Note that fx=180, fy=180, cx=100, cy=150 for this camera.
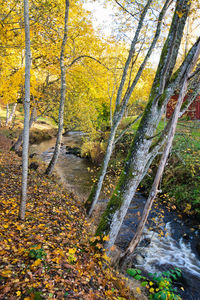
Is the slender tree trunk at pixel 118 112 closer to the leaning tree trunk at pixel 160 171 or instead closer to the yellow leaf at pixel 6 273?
the leaning tree trunk at pixel 160 171

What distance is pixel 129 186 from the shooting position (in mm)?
4254

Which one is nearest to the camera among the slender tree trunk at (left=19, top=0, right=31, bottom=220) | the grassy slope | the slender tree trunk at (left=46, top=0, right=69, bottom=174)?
the slender tree trunk at (left=19, top=0, right=31, bottom=220)

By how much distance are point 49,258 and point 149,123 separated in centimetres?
344

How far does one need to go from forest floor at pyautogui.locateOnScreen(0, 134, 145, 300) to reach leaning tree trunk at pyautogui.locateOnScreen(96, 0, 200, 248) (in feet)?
2.47

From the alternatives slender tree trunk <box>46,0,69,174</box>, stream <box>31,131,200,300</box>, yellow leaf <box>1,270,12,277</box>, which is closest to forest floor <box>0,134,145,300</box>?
yellow leaf <box>1,270,12,277</box>

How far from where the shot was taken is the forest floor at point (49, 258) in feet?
9.02

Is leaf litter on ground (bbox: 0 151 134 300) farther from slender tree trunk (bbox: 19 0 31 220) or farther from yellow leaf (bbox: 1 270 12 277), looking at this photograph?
slender tree trunk (bbox: 19 0 31 220)

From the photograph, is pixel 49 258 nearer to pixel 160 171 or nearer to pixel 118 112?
pixel 160 171

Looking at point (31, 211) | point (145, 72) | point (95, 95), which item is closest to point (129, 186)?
point (31, 211)

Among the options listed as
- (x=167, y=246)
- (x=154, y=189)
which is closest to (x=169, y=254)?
(x=167, y=246)

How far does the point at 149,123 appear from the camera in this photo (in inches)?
162

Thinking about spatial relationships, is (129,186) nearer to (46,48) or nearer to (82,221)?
(82,221)

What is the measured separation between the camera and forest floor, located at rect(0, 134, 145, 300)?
2748 mm

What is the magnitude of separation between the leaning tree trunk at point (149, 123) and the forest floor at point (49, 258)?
2.47 feet
